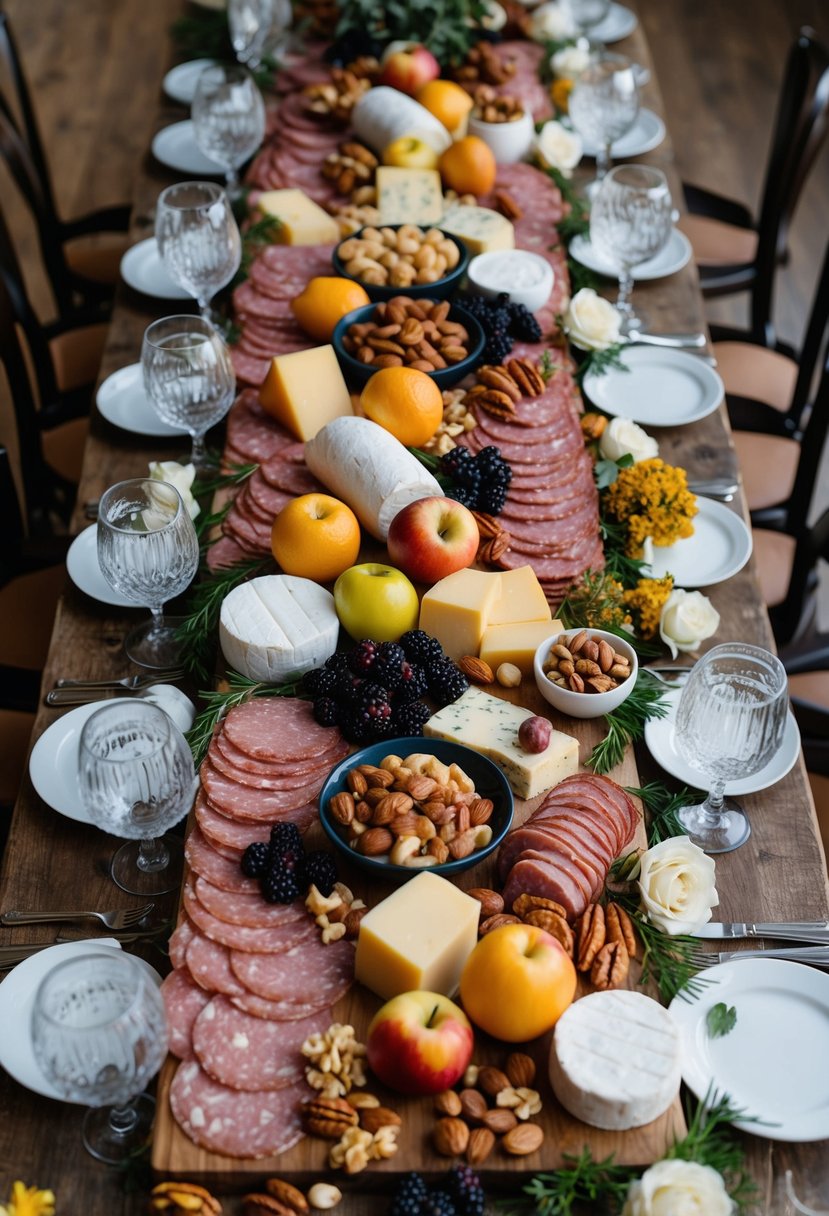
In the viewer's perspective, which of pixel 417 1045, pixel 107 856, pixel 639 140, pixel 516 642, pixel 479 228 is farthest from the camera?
pixel 639 140

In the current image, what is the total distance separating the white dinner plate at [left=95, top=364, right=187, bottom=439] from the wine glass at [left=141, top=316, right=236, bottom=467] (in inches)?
7.5

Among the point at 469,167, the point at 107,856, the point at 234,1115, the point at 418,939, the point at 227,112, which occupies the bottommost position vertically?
the point at 107,856

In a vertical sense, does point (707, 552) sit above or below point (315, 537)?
below

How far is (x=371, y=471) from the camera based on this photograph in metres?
2.18

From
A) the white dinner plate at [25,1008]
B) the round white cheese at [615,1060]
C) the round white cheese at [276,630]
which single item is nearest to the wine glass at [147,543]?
the round white cheese at [276,630]

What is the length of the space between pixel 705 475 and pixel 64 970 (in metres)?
1.67

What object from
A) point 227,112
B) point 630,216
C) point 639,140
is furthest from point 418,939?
point 639,140

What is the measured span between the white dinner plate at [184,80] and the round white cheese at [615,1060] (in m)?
3.04

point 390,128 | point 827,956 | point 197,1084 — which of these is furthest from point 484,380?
point 197,1084

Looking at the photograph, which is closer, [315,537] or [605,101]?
[315,537]

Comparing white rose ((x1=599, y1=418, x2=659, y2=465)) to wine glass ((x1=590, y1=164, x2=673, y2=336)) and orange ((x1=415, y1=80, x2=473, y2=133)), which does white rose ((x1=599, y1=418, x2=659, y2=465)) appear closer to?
wine glass ((x1=590, y1=164, x2=673, y2=336))

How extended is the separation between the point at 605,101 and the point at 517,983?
243 cm

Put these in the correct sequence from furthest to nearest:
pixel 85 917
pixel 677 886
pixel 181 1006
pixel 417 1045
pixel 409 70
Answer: pixel 409 70, pixel 85 917, pixel 677 886, pixel 181 1006, pixel 417 1045

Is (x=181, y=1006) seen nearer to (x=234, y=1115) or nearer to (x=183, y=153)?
(x=234, y=1115)
